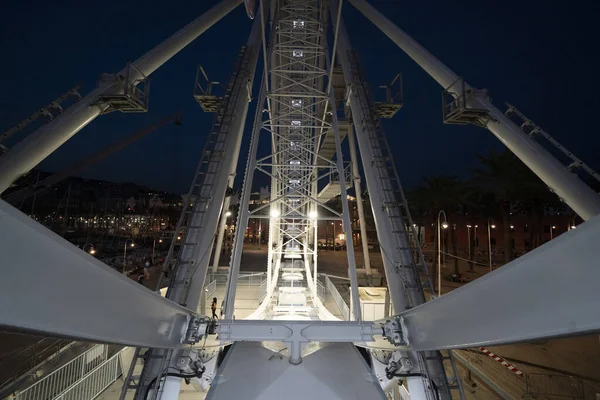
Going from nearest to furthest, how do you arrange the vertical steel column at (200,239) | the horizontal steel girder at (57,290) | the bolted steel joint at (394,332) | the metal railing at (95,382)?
the horizontal steel girder at (57,290) → the bolted steel joint at (394,332) → the vertical steel column at (200,239) → the metal railing at (95,382)

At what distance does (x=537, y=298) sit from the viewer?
1.40m

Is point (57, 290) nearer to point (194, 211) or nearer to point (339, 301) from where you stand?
point (194, 211)

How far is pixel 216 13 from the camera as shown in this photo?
9.99 meters

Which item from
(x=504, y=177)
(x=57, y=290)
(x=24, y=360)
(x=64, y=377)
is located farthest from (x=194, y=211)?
(x=504, y=177)

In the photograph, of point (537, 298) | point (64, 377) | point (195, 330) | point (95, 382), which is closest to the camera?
point (537, 298)

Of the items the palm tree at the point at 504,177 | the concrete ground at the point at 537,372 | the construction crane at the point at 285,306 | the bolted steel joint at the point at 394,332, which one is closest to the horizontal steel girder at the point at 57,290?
the construction crane at the point at 285,306

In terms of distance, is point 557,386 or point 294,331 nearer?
point 294,331

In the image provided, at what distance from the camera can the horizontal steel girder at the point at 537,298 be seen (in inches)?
46.3

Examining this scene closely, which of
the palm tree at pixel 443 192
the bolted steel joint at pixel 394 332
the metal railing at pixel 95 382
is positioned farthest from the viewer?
the palm tree at pixel 443 192

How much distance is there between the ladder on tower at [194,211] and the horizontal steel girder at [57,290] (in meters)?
2.47

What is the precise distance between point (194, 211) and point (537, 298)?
18.5ft

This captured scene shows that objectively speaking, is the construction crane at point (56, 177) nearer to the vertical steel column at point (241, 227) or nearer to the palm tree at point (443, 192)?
the vertical steel column at point (241, 227)

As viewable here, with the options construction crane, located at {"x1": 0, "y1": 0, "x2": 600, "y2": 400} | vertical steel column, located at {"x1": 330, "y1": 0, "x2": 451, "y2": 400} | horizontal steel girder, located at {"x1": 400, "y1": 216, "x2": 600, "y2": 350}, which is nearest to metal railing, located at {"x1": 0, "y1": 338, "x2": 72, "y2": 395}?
construction crane, located at {"x1": 0, "y1": 0, "x2": 600, "y2": 400}

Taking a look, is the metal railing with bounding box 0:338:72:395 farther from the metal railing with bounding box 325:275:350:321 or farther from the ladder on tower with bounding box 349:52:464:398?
the ladder on tower with bounding box 349:52:464:398
